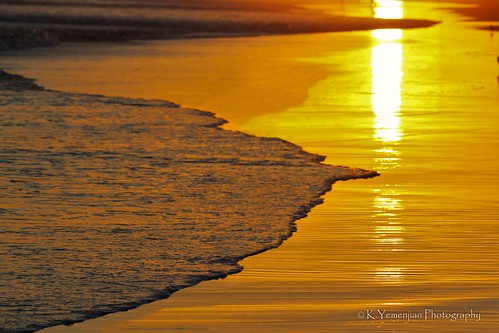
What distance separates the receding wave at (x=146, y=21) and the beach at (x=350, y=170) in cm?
487

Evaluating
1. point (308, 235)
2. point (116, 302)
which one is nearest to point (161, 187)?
point (308, 235)

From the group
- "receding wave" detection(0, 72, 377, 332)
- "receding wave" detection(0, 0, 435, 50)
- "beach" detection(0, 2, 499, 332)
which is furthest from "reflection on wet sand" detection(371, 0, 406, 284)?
"receding wave" detection(0, 0, 435, 50)

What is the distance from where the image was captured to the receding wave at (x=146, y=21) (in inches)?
1588

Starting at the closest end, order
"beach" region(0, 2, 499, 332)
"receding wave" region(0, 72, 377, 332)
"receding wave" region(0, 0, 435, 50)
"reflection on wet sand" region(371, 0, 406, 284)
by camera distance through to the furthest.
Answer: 1. "beach" region(0, 2, 499, 332)
2. "receding wave" region(0, 72, 377, 332)
3. "reflection on wet sand" region(371, 0, 406, 284)
4. "receding wave" region(0, 0, 435, 50)

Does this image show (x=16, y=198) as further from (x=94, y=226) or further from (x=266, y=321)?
(x=266, y=321)

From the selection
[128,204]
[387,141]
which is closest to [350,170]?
Answer: [387,141]

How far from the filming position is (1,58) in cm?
3061

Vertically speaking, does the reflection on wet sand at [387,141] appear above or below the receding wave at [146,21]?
below

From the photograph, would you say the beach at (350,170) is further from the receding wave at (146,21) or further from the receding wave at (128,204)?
the receding wave at (146,21)

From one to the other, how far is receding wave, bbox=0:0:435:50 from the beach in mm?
4874

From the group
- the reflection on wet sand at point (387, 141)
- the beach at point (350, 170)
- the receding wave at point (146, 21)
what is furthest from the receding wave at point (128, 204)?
the receding wave at point (146, 21)

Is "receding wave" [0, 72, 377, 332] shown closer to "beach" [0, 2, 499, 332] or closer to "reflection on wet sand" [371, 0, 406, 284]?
"beach" [0, 2, 499, 332]

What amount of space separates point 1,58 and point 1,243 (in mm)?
21236

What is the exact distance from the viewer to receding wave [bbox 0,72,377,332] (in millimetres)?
9023
